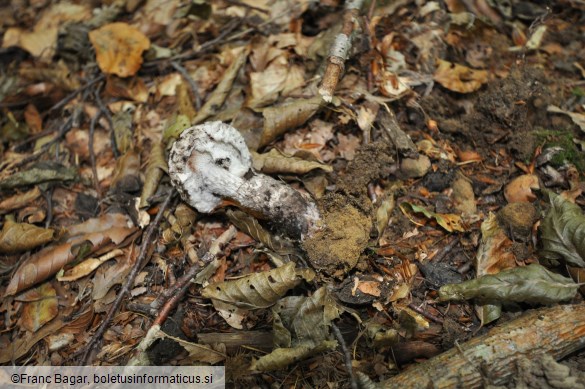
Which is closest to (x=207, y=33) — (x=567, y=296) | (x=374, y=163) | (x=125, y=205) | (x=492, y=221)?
(x=125, y=205)

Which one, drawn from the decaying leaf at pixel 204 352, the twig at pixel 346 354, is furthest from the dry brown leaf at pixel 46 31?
the twig at pixel 346 354

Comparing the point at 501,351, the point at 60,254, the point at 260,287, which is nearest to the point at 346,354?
the point at 260,287

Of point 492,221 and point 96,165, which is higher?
point 492,221

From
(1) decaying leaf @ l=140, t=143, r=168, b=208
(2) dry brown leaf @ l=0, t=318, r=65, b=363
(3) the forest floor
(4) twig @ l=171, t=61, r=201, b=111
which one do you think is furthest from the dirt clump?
(2) dry brown leaf @ l=0, t=318, r=65, b=363

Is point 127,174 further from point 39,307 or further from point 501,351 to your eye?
point 501,351

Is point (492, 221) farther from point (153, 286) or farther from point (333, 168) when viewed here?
point (153, 286)

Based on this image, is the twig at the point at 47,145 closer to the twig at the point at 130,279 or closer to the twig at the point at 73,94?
the twig at the point at 73,94
